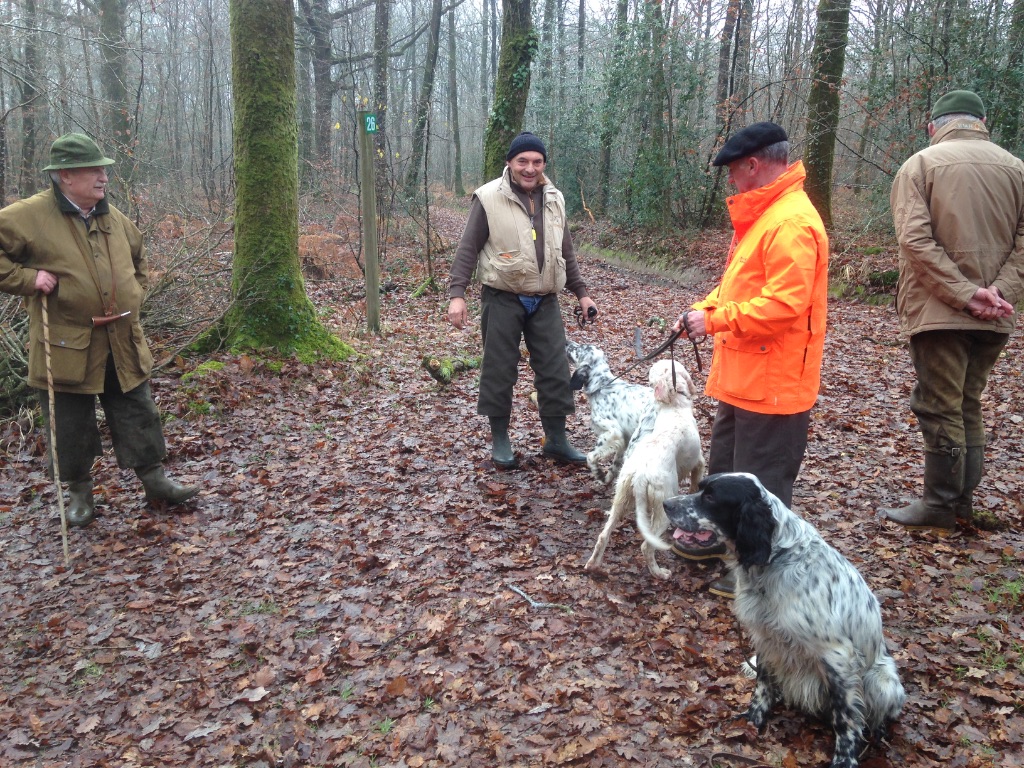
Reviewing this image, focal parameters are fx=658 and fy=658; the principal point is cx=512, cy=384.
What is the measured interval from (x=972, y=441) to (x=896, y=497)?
0.80 meters

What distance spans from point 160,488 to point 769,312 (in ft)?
14.4

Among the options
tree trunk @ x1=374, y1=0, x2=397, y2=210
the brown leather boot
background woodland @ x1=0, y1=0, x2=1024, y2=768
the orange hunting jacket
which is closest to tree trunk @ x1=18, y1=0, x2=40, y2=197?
background woodland @ x1=0, y1=0, x2=1024, y2=768

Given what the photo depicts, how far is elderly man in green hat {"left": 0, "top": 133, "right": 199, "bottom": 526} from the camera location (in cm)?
425

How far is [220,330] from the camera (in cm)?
748

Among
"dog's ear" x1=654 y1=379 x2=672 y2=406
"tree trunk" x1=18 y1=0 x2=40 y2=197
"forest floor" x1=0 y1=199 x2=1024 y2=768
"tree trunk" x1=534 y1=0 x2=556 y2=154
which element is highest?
"tree trunk" x1=534 y1=0 x2=556 y2=154

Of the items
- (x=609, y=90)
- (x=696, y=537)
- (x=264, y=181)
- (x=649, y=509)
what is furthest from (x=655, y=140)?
(x=696, y=537)

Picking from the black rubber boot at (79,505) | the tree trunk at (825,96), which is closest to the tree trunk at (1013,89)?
the tree trunk at (825,96)

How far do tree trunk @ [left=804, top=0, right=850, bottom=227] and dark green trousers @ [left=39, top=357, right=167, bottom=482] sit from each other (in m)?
12.6

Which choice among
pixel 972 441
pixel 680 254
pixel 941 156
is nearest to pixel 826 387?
pixel 972 441

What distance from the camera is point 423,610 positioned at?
3.86 metres

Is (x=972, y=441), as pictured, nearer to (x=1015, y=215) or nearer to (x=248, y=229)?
(x=1015, y=215)

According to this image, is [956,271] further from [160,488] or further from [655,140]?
[655,140]

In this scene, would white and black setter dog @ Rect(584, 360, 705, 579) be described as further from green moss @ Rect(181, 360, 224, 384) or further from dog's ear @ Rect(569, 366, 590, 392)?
green moss @ Rect(181, 360, 224, 384)

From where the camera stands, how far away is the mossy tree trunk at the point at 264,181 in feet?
23.8
